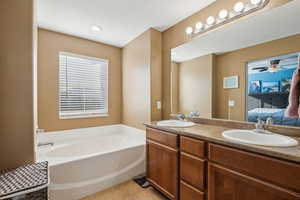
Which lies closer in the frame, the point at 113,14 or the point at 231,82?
the point at 231,82

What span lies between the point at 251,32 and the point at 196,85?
2.72ft

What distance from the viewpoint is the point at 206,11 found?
176cm

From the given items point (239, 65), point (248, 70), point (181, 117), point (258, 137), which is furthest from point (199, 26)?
point (258, 137)

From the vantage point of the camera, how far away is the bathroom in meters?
1.09

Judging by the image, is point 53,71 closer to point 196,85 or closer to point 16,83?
point 16,83

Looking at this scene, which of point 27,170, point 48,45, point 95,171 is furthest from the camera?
point 48,45

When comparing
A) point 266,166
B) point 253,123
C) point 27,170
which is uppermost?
point 253,123

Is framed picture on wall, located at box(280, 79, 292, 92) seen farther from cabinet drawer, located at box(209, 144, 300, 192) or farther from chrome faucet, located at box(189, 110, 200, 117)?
chrome faucet, located at box(189, 110, 200, 117)

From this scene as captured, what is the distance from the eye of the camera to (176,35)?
217cm

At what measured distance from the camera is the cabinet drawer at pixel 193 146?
1.19 meters

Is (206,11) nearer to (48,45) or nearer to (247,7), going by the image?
(247,7)

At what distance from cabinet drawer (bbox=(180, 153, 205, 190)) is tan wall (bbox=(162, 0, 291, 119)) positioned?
104 centimetres

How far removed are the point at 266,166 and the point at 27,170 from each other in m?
1.80

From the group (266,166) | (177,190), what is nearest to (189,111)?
(177,190)
